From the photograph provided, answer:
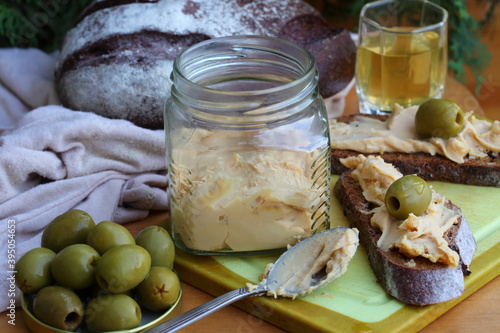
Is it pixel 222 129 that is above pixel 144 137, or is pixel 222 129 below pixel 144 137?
above

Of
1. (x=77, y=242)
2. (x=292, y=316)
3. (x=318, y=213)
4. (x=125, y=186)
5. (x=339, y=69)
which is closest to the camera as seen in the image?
(x=292, y=316)

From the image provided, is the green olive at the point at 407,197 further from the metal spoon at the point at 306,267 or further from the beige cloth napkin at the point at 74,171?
the beige cloth napkin at the point at 74,171

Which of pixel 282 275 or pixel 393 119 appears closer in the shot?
pixel 282 275

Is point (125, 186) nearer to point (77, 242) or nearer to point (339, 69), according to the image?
point (77, 242)

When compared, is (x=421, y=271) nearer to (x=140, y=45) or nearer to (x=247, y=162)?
(x=247, y=162)

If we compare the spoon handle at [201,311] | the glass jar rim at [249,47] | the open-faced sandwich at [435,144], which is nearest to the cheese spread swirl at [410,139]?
the open-faced sandwich at [435,144]

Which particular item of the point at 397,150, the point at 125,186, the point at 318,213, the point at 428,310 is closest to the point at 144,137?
the point at 125,186

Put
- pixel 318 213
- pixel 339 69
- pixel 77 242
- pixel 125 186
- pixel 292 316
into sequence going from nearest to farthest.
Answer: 1. pixel 292 316
2. pixel 77 242
3. pixel 318 213
4. pixel 125 186
5. pixel 339 69
